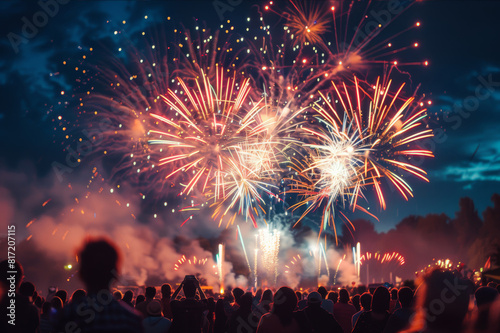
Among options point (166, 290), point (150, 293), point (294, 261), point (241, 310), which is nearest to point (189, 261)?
point (294, 261)

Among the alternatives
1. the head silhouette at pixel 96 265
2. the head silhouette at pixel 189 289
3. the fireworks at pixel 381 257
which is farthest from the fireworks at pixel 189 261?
the head silhouette at pixel 96 265

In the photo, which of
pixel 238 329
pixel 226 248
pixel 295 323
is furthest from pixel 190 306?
pixel 226 248

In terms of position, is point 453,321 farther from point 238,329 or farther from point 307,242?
point 307,242

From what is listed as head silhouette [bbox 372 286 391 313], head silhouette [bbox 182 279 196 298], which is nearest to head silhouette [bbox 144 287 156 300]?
head silhouette [bbox 182 279 196 298]

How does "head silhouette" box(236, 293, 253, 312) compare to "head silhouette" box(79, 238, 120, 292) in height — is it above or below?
below

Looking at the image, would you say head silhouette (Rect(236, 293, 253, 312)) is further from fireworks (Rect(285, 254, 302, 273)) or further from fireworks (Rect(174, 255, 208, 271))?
fireworks (Rect(285, 254, 302, 273))

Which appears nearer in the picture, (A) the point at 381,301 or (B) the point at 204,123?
(A) the point at 381,301

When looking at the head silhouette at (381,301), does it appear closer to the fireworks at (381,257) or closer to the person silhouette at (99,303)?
the person silhouette at (99,303)

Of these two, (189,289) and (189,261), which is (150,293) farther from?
(189,261)

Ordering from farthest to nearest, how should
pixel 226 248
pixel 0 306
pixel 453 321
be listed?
pixel 226 248, pixel 0 306, pixel 453 321
